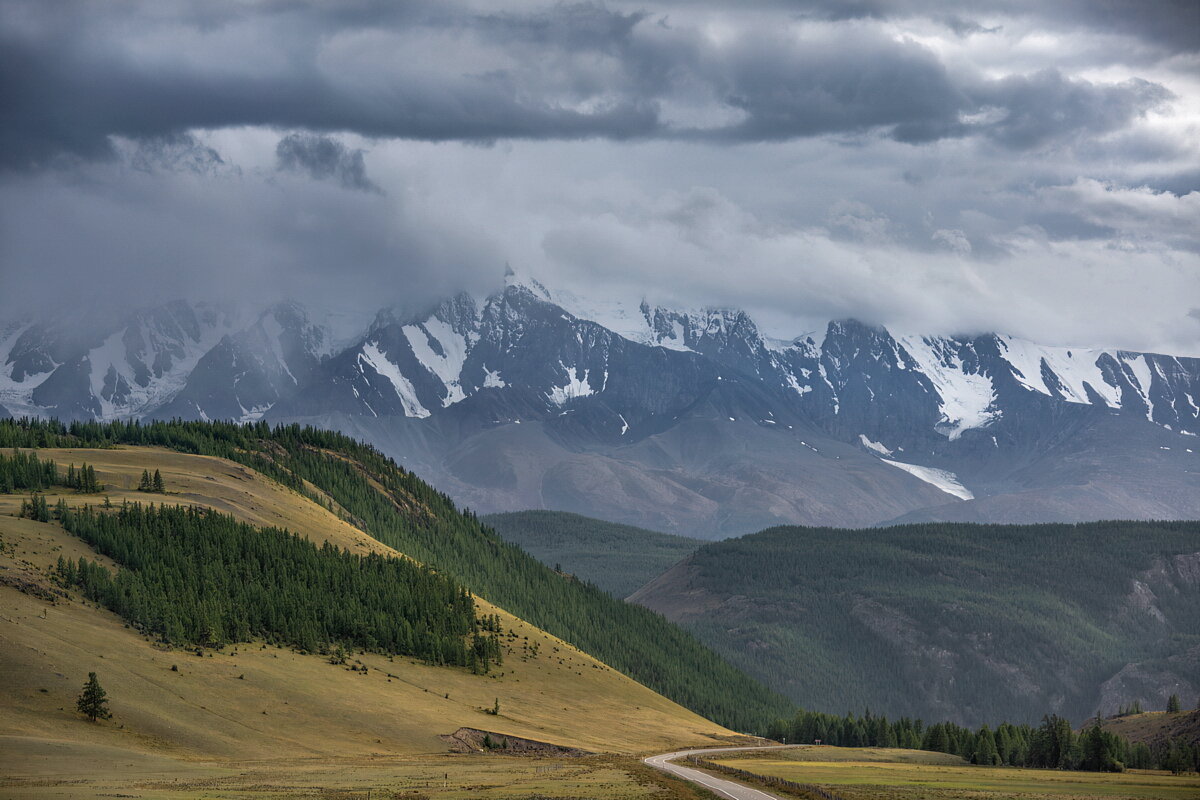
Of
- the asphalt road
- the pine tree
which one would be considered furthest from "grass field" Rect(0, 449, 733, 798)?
the asphalt road

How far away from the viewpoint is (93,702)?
13662cm

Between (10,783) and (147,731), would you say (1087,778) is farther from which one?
(10,783)

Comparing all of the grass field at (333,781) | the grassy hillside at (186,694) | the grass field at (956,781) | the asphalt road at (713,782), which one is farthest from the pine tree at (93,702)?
the grass field at (956,781)

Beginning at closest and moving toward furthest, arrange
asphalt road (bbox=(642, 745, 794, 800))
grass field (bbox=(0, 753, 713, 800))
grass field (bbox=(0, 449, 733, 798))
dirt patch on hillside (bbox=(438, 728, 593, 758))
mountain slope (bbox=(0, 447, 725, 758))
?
grass field (bbox=(0, 753, 713, 800))
asphalt road (bbox=(642, 745, 794, 800))
grass field (bbox=(0, 449, 733, 798))
mountain slope (bbox=(0, 447, 725, 758))
dirt patch on hillside (bbox=(438, 728, 593, 758))

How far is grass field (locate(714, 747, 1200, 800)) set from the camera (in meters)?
123

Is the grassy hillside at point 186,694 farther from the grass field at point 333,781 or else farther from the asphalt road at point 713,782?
the asphalt road at point 713,782

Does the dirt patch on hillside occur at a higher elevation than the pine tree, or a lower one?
lower

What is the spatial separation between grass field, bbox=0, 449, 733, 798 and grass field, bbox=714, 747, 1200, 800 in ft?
61.3

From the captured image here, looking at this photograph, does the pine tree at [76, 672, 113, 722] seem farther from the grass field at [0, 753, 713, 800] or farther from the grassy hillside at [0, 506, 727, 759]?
the grass field at [0, 753, 713, 800]

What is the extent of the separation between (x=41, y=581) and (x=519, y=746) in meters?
60.1

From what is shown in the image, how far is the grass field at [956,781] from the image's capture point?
403 ft

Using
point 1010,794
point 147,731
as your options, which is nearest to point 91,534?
point 147,731

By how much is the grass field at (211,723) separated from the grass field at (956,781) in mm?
18698

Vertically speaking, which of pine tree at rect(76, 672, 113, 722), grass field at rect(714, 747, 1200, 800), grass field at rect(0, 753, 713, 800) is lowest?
grass field at rect(714, 747, 1200, 800)
